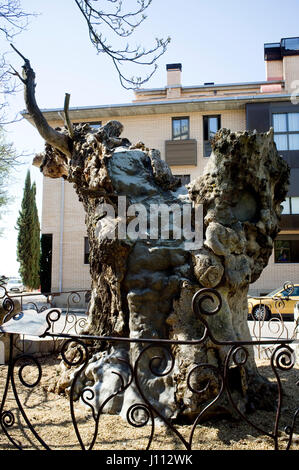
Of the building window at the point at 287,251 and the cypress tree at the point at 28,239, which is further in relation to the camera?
the cypress tree at the point at 28,239

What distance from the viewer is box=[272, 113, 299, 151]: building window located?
665 inches

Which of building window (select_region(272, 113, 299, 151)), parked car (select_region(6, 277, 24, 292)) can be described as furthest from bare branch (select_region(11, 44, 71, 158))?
parked car (select_region(6, 277, 24, 292))

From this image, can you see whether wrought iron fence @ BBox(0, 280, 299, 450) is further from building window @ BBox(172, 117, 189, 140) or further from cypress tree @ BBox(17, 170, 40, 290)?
cypress tree @ BBox(17, 170, 40, 290)

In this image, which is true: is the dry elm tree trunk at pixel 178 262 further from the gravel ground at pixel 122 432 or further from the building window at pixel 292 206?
the building window at pixel 292 206

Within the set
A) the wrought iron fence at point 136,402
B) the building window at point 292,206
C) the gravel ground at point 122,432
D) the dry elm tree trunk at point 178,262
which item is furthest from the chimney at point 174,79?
the gravel ground at point 122,432

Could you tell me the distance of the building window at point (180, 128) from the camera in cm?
1772

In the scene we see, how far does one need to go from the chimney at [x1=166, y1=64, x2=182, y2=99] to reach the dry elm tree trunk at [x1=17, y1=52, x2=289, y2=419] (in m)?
16.1

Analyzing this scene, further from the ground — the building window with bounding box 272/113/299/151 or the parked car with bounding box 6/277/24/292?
the building window with bounding box 272/113/299/151

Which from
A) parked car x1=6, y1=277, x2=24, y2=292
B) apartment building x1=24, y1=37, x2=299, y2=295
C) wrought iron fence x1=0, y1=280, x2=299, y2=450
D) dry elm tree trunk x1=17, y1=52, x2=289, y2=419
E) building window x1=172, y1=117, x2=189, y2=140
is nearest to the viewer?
wrought iron fence x1=0, y1=280, x2=299, y2=450

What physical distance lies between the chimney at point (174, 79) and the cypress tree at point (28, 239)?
12316mm

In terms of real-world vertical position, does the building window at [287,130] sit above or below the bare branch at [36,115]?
above

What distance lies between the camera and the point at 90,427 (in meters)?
3.34
